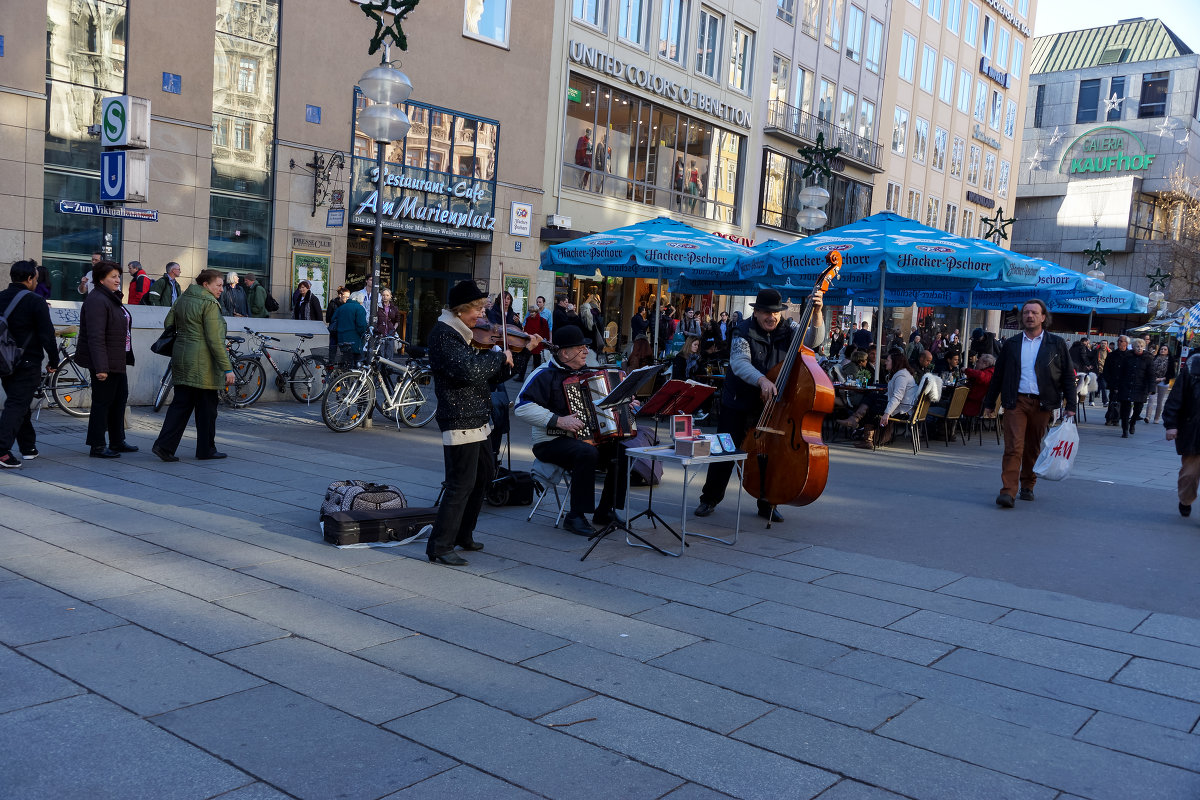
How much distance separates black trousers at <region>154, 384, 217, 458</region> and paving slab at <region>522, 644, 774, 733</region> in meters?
5.56

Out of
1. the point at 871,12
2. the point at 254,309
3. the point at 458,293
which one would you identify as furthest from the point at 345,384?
the point at 871,12

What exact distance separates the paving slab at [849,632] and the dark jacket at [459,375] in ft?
6.34

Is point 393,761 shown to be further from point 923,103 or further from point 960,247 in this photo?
point 923,103

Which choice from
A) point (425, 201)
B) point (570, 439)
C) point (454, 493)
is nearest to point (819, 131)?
point (425, 201)

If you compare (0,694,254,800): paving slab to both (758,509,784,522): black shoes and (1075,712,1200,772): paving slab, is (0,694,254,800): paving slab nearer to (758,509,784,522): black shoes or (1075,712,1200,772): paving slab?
(1075,712,1200,772): paving slab

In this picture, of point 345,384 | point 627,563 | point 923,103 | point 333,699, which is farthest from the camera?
point 923,103

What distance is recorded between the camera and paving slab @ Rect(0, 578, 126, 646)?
4.28 m

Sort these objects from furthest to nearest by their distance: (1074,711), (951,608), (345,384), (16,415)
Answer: (345,384)
(16,415)
(951,608)
(1074,711)

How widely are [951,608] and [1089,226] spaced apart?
60547mm

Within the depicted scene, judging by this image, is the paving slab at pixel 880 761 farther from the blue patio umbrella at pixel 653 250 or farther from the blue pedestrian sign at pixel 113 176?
the blue patio umbrella at pixel 653 250

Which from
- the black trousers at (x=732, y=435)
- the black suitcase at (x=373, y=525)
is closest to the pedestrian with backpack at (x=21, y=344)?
the black suitcase at (x=373, y=525)

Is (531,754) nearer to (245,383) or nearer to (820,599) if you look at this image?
(820,599)

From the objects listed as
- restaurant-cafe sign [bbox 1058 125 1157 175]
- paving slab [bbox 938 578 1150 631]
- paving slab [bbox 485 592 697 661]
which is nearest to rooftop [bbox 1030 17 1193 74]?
restaurant-cafe sign [bbox 1058 125 1157 175]

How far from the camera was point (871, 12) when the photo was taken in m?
36.0
